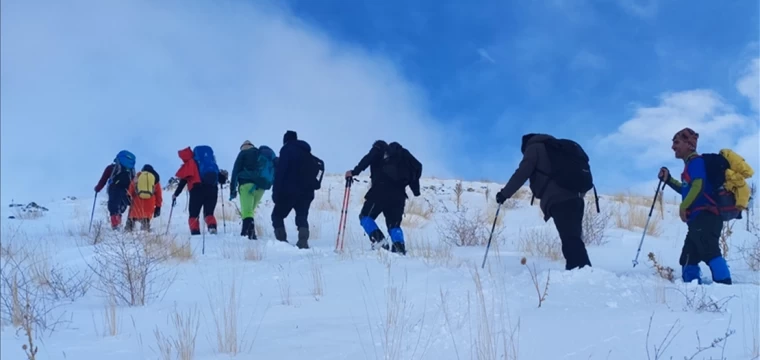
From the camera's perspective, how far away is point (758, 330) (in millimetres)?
3406

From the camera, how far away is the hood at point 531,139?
576 centimetres

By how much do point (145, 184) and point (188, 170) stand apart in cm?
122

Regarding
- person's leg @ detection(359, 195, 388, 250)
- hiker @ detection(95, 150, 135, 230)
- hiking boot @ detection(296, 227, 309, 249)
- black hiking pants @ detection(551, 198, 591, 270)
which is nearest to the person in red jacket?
hiker @ detection(95, 150, 135, 230)

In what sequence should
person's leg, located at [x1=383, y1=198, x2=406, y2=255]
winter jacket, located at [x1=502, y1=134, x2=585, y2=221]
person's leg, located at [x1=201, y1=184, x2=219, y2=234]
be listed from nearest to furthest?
1. winter jacket, located at [x1=502, y1=134, x2=585, y2=221]
2. person's leg, located at [x1=383, y1=198, x2=406, y2=255]
3. person's leg, located at [x1=201, y1=184, x2=219, y2=234]

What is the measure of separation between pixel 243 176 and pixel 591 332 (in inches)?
283

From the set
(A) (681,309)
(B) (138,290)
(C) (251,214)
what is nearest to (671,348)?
(A) (681,309)

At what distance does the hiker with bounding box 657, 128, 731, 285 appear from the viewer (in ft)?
18.2

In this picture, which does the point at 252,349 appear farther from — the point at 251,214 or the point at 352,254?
the point at 251,214

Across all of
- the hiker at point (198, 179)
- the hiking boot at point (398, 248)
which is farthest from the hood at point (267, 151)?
the hiking boot at point (398, 248)

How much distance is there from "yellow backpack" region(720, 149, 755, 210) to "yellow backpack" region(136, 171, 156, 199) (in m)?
8.94

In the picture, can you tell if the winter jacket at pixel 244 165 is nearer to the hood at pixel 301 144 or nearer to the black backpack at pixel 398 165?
the hood at pixel 301 144

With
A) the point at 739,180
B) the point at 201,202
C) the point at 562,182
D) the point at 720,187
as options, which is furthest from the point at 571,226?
the point at 201,202

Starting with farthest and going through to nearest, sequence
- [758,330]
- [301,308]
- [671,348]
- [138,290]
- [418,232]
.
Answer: [418,232], [138,290], [301,308], [758,330], [671,348]

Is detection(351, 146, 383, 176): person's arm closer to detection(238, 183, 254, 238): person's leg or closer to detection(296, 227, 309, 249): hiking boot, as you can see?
detection(296, 227, 309, 249): hiking boot
